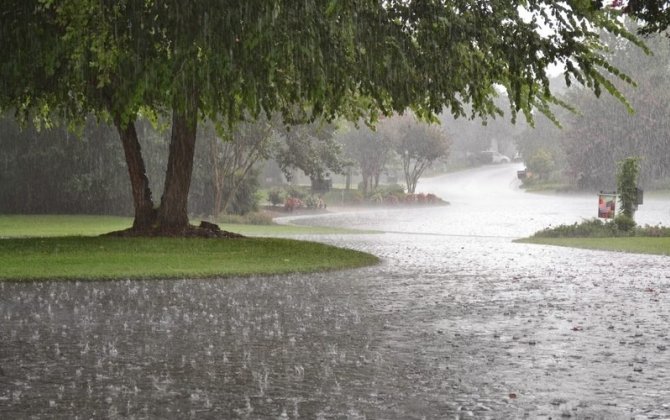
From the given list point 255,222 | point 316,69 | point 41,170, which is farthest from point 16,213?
point 316,69

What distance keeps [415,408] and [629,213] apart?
79.4 feet

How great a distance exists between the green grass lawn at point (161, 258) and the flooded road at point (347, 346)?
3.18 feet

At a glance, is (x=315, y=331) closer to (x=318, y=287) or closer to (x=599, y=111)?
(x=318, y=287)

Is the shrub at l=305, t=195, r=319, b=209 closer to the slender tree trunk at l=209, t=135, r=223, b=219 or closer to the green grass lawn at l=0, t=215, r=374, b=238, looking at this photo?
the slender tree trunk at l=209, t=135, r=223, b=219

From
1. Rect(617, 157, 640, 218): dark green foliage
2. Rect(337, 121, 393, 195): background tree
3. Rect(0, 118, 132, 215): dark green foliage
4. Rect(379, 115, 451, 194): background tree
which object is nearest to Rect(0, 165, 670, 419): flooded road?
Rect(617, 157, 640, 218): dark green foliage

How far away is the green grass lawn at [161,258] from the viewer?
15414 millimetres

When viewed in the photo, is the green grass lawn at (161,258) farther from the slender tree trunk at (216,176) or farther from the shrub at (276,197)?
the shrub at (276,197)

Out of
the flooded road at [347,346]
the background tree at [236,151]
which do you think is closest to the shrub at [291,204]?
the background tree at [236,151]

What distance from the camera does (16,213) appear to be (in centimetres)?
4000

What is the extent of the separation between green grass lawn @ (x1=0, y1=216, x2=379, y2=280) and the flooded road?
0.97 m

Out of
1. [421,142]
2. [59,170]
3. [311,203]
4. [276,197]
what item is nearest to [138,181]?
[59,170]

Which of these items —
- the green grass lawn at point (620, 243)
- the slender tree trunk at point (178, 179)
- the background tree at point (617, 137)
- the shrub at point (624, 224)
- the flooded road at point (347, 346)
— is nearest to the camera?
the flooded road at point (347, 346)

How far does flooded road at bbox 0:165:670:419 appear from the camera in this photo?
644cm

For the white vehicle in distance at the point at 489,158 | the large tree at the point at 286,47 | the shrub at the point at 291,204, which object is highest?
the white vehicle in distance at the point at 489,158
